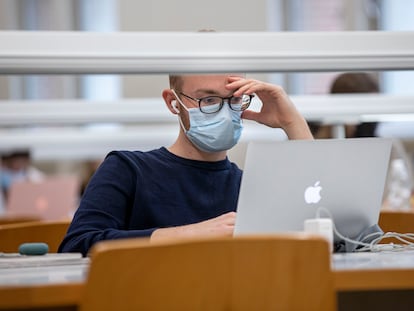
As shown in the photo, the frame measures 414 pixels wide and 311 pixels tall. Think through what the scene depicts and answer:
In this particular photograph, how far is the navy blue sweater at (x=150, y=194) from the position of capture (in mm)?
1948

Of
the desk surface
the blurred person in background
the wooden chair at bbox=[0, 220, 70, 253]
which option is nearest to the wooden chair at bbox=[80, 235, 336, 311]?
the desk surface

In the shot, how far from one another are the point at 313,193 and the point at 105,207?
0.53 metres

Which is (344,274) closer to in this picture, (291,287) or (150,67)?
(291,287)

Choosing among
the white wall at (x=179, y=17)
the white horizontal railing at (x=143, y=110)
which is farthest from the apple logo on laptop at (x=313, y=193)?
the white wall at (x=179, y=17)

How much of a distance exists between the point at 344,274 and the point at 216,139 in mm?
811

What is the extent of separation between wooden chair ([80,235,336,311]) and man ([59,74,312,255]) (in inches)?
29.3

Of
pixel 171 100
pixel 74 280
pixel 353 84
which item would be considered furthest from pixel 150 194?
pixel 353 84

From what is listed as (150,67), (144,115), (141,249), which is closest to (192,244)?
(141,249)

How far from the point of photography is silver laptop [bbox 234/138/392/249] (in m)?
1.60

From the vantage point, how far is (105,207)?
196cm

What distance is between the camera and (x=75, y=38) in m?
1.76

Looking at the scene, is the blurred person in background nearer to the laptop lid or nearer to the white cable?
the laptop lid

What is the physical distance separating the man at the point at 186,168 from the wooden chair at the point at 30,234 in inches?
11.4

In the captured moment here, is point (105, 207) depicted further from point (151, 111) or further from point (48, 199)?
point (48, 199)
